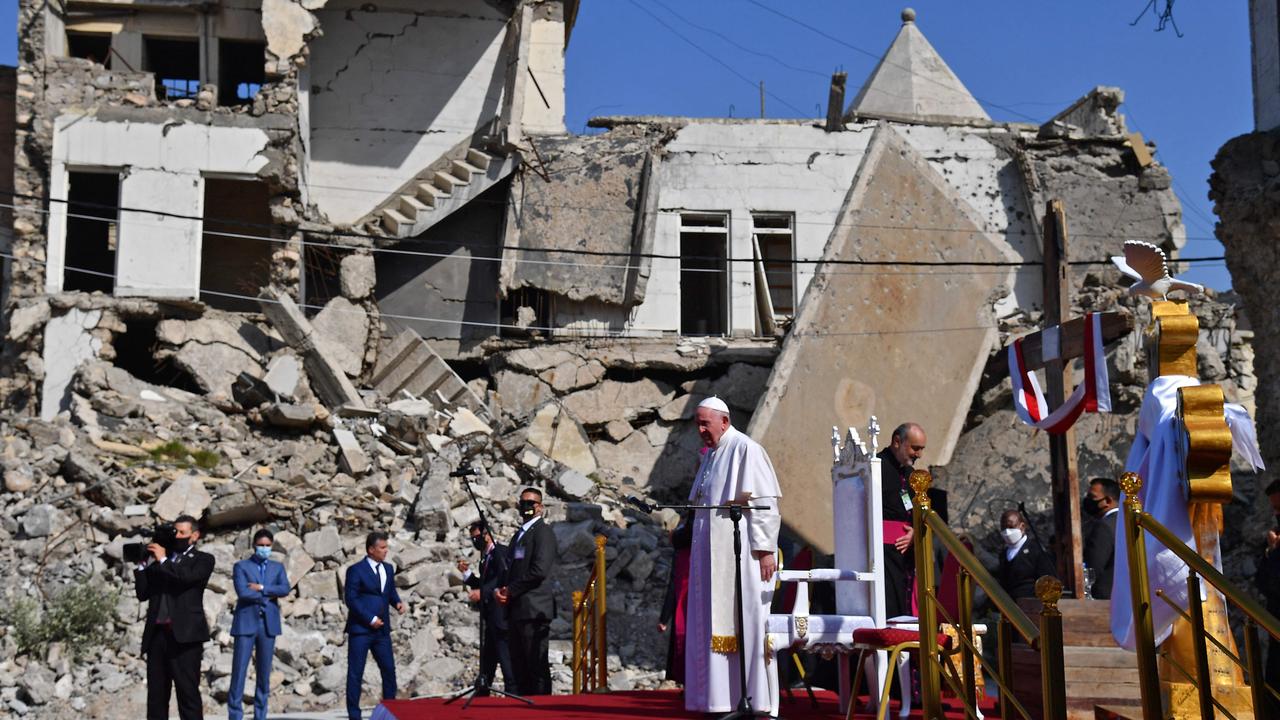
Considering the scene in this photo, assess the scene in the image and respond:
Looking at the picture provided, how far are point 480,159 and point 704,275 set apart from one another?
14.0 ft

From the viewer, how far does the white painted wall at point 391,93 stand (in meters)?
22.8

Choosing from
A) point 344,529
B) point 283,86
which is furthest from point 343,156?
point 344,529

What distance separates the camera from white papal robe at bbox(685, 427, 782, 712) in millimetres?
7324

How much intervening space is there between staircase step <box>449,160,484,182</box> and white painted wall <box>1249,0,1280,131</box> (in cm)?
1158

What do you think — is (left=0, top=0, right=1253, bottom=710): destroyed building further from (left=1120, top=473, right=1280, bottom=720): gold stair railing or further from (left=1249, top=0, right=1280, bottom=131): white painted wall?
(left=1120, top=473, right=1280, bottom=720): gold stair railing

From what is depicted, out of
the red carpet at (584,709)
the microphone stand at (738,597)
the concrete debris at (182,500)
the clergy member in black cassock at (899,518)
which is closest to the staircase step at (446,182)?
the concrete debris at (182,500)

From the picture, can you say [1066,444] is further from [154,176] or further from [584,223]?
[154,176]

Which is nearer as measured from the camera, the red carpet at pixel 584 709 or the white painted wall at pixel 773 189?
the red carpet at pixel 584 709

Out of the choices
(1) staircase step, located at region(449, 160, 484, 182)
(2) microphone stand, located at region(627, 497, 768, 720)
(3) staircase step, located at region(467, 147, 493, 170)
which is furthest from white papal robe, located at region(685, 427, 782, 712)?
(3) staircase step, located at region(467, 147, 493, 170)

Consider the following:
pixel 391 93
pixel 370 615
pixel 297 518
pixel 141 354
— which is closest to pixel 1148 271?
pixel 370 615

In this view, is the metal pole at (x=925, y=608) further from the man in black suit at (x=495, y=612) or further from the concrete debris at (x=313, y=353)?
the concrete debris at (x=313, y=353)

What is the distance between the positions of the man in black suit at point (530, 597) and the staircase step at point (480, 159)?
12143 mm

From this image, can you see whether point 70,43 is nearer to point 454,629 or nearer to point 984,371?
point 454,629

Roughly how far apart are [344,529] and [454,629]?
205 centimetres
